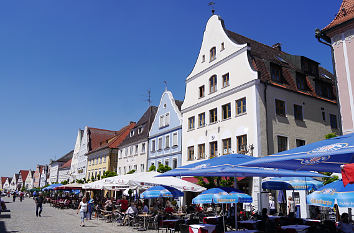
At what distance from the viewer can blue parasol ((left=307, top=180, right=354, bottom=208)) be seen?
21.9 ft

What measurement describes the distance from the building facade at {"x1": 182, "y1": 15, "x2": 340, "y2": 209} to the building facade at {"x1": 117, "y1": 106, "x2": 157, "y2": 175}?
401 inches

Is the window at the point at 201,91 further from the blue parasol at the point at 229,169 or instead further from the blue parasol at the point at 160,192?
the blue parasol at the point at 229,169

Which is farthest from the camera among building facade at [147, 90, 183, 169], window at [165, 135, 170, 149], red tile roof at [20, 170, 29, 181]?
red tile roof at [20, 170, 29, 181]

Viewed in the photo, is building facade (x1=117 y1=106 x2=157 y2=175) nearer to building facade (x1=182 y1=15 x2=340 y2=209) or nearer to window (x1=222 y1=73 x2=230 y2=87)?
building facade (x1=182 y1=15 x2=340 y2=209)

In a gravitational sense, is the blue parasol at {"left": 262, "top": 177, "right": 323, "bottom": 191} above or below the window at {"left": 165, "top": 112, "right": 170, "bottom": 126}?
below

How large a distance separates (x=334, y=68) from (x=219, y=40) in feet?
39.8

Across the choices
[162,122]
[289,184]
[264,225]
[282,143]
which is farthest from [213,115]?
[264,225]

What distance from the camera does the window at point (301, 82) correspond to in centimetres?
2578

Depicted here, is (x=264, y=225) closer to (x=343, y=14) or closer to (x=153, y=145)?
(x=343, y=14)

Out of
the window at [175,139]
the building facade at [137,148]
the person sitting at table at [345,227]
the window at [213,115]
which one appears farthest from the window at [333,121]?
the building facade at [137,148]

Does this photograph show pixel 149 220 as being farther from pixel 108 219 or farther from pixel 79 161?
pixel 79 161

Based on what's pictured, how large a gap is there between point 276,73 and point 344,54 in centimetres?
848

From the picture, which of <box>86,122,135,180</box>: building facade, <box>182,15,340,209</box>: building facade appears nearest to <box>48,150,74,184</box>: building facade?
<box>86,122,135,180</box>: building facade

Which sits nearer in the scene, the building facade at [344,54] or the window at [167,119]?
the building facade at [344,54]
